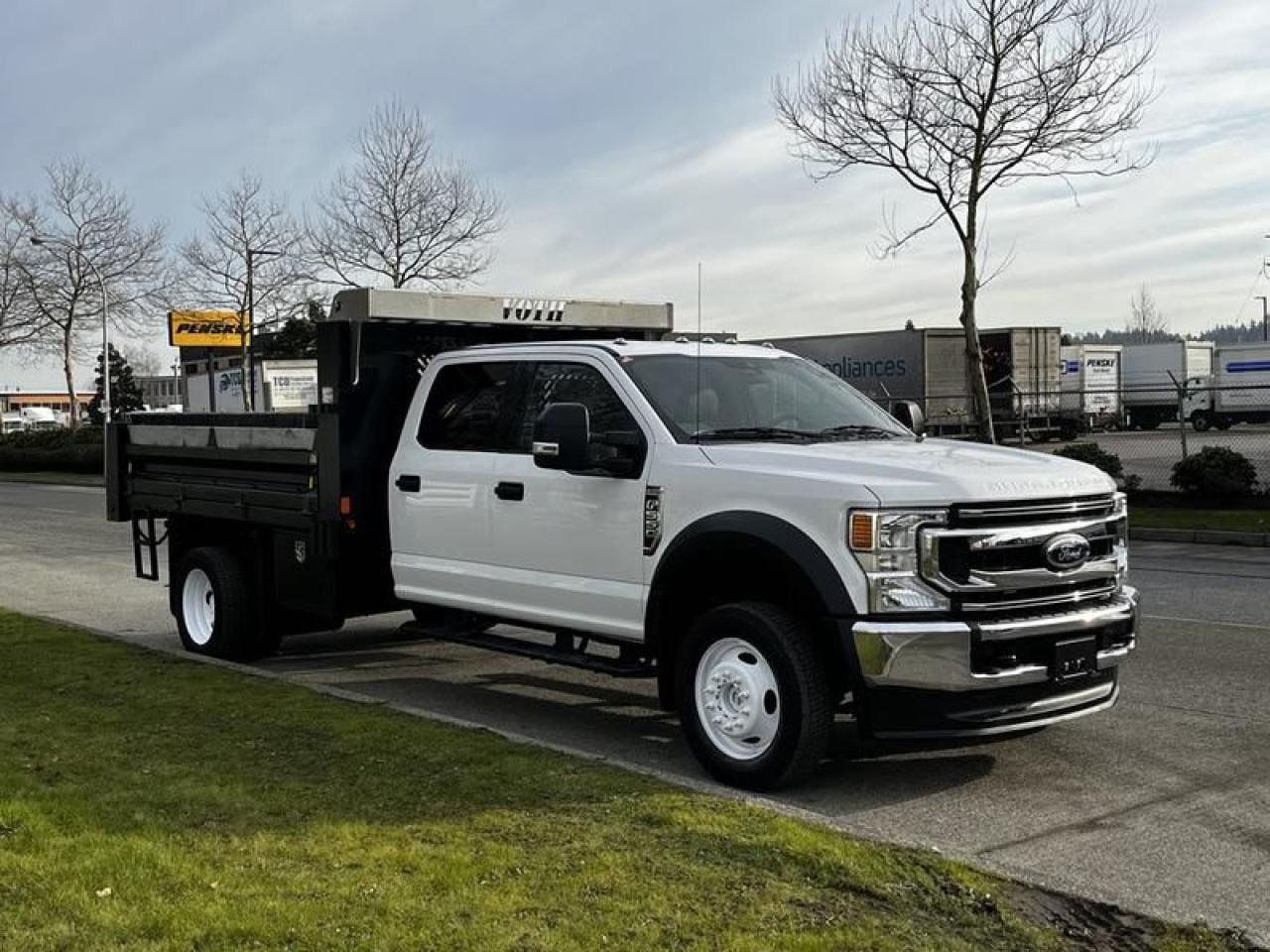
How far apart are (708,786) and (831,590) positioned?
3.30 ft

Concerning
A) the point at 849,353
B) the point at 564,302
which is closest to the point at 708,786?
the point at 564,302

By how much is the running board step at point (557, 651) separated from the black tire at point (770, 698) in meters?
0.64

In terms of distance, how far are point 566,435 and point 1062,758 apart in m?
2.85

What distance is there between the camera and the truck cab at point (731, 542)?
210 inches

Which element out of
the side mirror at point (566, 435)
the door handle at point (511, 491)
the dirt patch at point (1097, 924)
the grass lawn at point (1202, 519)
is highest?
the side mirror at point (566, 435)

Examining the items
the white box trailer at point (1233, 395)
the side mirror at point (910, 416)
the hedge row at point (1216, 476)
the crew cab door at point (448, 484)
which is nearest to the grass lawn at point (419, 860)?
the crew cab door at point (448, 484)

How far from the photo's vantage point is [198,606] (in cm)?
941

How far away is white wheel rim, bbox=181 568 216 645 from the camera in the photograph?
9.27 metres

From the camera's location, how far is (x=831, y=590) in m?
5.39

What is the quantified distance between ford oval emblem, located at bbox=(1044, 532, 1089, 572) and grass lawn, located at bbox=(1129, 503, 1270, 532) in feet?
43.4

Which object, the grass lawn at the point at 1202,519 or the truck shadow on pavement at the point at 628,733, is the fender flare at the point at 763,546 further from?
the grass lawn at the point at 1202,519

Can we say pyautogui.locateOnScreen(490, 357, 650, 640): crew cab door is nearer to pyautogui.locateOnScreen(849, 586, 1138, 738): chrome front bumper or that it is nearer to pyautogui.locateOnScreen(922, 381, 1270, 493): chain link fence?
pyautogui.locateOnScreen(849, 586, 1138, 738): chrome front bumper

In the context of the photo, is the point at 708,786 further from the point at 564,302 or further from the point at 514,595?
the point at 564,302

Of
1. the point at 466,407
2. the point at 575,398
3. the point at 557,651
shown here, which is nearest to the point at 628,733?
the point at 557,651
